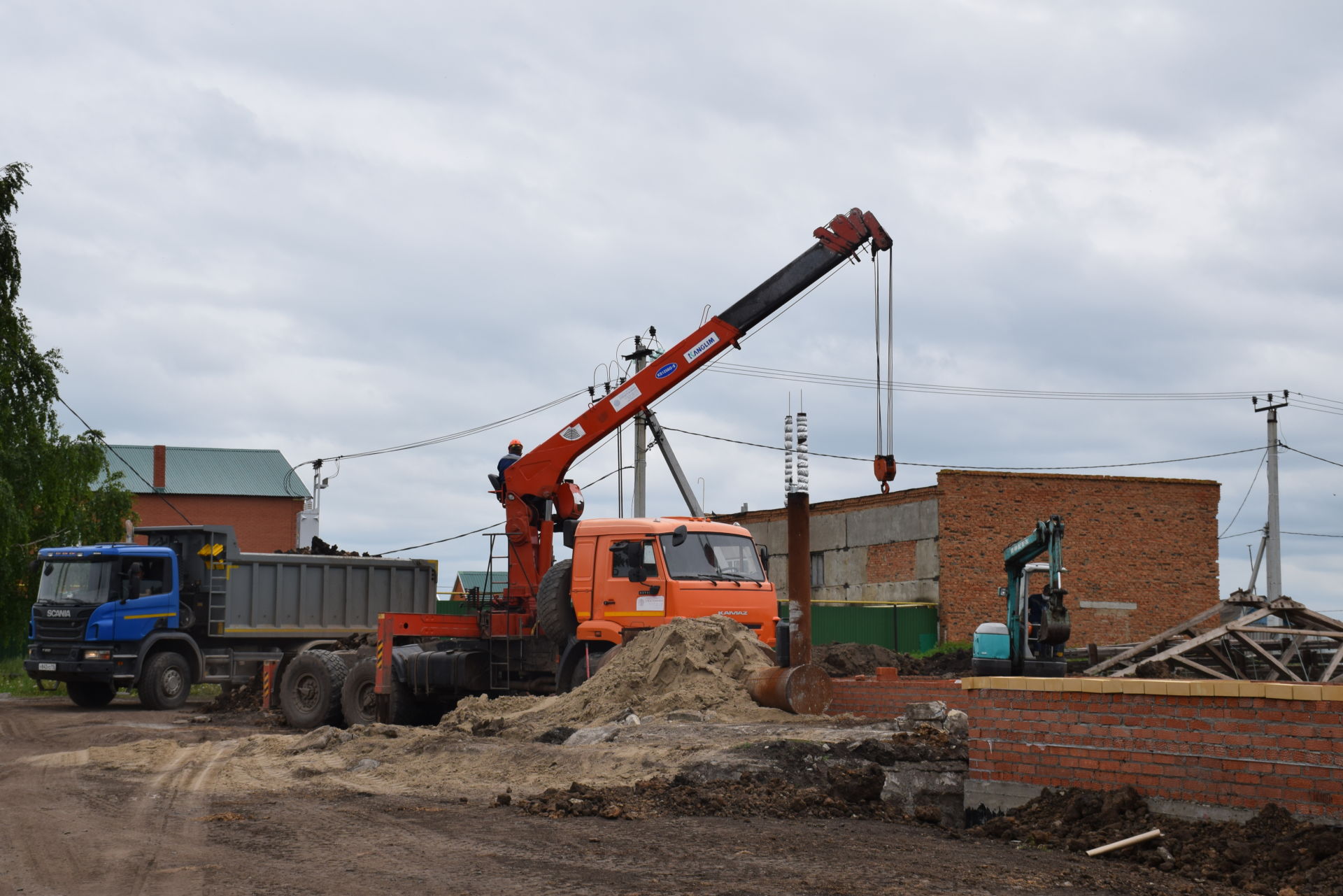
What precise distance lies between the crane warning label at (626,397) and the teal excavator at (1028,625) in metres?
6.33

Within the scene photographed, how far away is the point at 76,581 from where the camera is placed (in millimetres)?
23859

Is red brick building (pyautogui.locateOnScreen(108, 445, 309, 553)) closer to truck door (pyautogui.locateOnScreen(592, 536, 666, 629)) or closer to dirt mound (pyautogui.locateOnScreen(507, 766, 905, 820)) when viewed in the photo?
truck door (pyautogui.locateOnScreen(592, 536, 666, 629))

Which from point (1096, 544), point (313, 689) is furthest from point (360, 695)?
point (1096, 544)

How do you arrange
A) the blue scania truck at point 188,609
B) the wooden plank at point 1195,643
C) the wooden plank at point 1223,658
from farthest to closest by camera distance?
the blue scania truck at point 188,609, the wooden plank at point 1223,658, the wooden plank at point 1195,643

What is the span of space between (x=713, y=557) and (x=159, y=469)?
48.5m

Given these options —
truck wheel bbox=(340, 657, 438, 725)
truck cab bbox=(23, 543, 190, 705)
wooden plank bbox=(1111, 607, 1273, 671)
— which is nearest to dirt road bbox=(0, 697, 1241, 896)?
truck wheel bbox=(340, 657, 438, 725)

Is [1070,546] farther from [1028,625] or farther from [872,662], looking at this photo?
[1028,625]

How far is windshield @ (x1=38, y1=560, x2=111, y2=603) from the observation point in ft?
77.8

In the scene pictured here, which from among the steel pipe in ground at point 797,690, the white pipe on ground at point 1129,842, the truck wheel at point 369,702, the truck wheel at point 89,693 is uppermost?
the steel pipe in ground at point 797,690

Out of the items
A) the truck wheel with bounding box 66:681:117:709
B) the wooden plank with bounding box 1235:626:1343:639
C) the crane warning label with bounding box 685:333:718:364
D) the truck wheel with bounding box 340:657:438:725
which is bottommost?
the truck wheel with bounding box 66:681:117:709

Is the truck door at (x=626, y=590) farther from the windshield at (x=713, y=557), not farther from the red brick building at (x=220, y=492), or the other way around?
the red brick building at (x=220, y=492)

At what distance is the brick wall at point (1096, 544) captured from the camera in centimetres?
3550

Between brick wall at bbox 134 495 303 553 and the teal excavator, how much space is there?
4741 cm

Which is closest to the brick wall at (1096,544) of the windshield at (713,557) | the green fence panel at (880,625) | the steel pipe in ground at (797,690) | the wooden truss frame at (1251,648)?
the green fence panel at (880,625)
